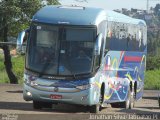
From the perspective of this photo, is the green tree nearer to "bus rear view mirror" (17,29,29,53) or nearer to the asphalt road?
the asphalt road

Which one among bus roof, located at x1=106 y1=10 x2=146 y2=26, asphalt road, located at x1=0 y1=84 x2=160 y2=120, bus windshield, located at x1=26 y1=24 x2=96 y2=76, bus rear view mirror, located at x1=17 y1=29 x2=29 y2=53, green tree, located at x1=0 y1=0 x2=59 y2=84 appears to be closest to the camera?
asphalt road, located at x1=0 y1=84 x2=160 y2=120

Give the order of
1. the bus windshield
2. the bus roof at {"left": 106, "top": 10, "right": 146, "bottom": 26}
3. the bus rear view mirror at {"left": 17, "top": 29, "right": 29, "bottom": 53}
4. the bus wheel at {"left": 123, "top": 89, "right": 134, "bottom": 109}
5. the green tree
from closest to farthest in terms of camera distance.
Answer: the bus windshield < the bus rear view mirror at {"left": 17, "top": 29, "right": 29, "bottom": 53} < the bus roof at {"left": 106, "top": 10, "right": 146, "bottom": 26} < the bus wheel at {"left": 123, "top": 89, "right": 134, "bottom": 109} < the green tree

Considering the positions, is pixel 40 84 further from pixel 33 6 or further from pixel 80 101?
pixel 33 6

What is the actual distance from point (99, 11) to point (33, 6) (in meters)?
22.0

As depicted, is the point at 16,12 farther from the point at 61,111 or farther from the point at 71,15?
the point at 71,15

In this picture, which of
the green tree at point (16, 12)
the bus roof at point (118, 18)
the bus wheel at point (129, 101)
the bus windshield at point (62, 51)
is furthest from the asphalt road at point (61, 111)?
the green tree at point (16, 12)

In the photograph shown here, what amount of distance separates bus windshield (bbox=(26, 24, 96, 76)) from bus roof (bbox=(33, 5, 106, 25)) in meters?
0.21

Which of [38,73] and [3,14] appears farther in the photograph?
[3,14]

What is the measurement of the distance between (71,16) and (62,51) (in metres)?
1.24

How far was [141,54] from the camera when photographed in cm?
2588

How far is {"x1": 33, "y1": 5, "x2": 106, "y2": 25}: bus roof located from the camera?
19219 millimetres

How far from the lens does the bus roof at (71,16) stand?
19219 mm

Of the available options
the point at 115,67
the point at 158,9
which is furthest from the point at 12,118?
the point at 158,9

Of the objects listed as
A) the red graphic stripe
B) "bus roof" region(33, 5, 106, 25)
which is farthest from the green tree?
"bus roof" region(33, 5, 106, 25)
